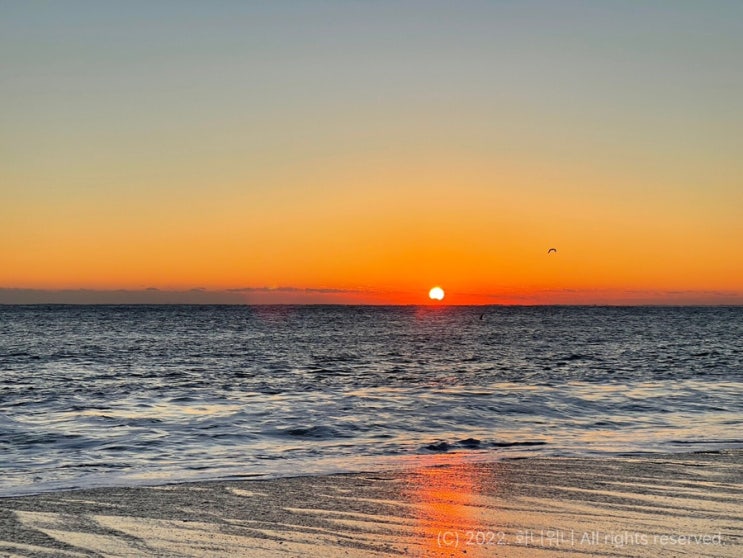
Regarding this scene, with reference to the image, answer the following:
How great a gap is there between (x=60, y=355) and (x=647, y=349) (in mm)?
43579

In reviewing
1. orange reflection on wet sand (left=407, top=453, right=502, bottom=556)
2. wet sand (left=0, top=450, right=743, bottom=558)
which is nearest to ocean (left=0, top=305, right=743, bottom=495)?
orange reflection on wet sand (left=407, top=453, right=502, bottom=556)

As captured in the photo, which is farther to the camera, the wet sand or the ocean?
the ocean

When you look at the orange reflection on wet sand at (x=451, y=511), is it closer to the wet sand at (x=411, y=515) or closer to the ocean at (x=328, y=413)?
the wet sand at (x=411, y=515)

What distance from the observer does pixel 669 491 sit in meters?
10.4

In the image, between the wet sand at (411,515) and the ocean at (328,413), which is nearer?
the wet sand at (411,515)

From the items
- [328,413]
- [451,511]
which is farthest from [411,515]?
[328,413]

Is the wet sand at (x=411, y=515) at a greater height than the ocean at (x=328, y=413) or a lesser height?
greater

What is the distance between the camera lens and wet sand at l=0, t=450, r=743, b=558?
25.8ft

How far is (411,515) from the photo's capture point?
9.23 metres

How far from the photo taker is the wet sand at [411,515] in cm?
785

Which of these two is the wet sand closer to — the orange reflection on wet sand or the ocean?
the orange reflection on wet sand

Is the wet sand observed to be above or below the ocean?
above

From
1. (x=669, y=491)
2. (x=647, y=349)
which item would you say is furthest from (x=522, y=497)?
(x=647, y=349)

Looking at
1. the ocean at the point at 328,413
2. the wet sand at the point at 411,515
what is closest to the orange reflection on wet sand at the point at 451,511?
the wet sand at the point at 411,515
